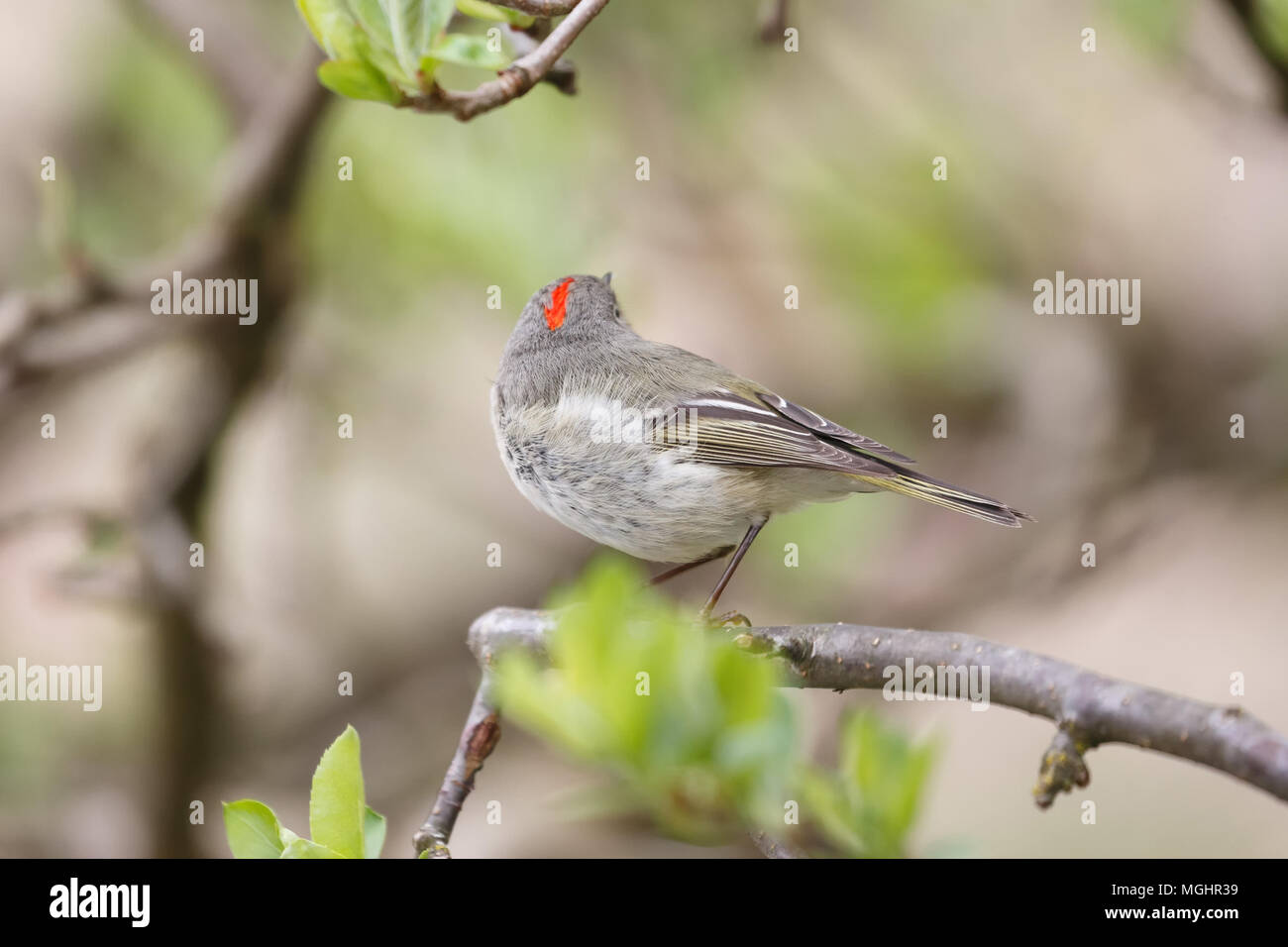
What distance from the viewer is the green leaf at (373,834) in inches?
54.0

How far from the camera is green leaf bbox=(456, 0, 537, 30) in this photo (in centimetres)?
150

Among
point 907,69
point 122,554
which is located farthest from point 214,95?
point 907,69

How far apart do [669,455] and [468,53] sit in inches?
38.3

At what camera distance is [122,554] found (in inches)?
130

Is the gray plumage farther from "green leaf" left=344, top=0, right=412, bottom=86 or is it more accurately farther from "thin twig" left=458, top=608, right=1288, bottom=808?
"green leaf" left=344, top=0, right=412, bottom=86

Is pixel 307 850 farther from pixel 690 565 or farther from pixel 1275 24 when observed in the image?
pixel 1275 24

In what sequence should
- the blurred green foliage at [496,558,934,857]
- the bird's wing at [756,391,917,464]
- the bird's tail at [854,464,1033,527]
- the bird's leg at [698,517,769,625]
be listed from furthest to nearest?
the bird's wing at [756,391,917,464] < the bird's leg at [698,517,769,625] < the bird's tail at [854,464,1033,527] < the blurred green foliage at [496,558,934,857]

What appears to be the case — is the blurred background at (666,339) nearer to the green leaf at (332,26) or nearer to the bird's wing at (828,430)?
the bird's wing at (828,430)

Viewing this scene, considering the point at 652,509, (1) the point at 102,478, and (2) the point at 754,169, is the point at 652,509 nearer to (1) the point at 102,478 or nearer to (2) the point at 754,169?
(2) the point at 754,169

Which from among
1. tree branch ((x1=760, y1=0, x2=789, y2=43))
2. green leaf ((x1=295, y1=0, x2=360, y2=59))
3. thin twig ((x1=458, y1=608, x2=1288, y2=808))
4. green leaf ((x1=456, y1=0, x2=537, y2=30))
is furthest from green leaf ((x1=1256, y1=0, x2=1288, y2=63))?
green leaf ((x1=295, y1=0, x2=360, y2=59))

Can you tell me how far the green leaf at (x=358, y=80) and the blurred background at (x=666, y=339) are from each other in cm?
176

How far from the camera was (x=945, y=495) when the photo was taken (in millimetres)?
2250

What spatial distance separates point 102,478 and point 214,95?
168 cm

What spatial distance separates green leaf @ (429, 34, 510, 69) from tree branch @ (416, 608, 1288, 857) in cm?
84
